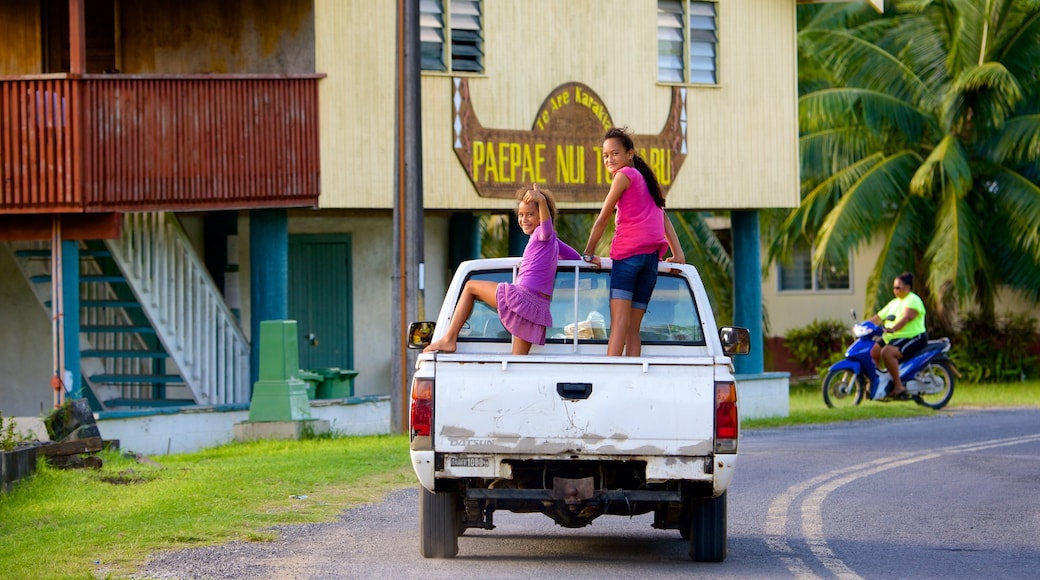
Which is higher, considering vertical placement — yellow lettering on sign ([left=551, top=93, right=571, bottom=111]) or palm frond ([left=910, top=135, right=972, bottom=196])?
yellow lettering on sign ([left=551, top=93, right=571, bottom=111])

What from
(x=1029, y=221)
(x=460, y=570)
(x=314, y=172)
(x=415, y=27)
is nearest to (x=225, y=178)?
(x=314, y=172)

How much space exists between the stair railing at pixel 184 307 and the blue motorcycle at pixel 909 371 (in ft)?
28.4

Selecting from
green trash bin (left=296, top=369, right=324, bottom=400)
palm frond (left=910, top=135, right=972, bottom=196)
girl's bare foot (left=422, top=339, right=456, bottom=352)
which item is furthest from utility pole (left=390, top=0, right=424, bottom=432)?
palm frond (left=910, top=135, right=972, bottom=196)

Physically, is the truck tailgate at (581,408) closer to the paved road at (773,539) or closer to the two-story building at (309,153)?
the paved road at (773,539)

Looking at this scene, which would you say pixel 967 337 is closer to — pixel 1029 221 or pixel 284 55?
pixel 1029 221

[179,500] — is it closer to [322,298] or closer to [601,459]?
[601,459]

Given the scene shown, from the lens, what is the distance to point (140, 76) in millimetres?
18734

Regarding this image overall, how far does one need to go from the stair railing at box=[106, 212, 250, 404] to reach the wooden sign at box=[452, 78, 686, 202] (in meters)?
3.67

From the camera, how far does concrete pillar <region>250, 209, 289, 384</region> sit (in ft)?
67.3

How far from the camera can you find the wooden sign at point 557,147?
21.6 metres

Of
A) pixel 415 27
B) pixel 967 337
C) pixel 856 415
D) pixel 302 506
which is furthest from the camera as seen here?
pixel 967 337

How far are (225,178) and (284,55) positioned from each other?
229cm

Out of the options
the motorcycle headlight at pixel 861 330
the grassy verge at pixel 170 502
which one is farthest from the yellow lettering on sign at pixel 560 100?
the grassy verge at pixel 170 502

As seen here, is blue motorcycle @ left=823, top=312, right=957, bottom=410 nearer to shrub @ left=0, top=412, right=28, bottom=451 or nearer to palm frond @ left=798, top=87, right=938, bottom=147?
palm frond @ left=798, top=87, right=938, bottom=147
